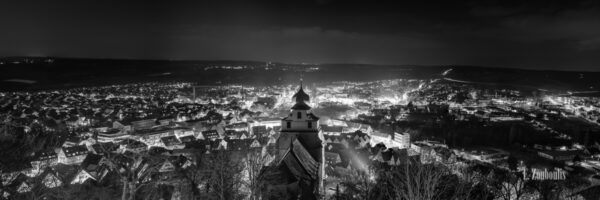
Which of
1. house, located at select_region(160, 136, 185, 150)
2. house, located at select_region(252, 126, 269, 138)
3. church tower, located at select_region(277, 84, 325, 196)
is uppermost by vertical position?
church tower, located at select_region(277, 84, 325, 196)

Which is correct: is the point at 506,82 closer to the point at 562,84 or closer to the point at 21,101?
the point at 562,84

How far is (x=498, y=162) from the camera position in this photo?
2892cm

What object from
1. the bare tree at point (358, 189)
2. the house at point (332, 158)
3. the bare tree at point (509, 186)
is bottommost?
the house at point (332, 158)

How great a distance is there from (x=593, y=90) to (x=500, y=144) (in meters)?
94.7

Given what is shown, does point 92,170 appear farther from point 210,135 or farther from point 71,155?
point 210,135

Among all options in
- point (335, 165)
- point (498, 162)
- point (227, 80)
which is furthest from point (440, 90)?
point (335, 165)

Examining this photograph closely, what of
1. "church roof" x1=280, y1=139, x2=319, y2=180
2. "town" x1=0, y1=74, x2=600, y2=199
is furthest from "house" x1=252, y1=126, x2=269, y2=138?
"church roof" x1=280, y1=139, x2=319, y2=180

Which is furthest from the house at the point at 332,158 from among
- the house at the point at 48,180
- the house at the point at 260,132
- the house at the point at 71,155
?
the house at the point at 71,155

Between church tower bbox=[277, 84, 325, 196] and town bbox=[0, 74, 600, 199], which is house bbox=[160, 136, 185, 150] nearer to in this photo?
town bbox=[0, 74, 600, 199]

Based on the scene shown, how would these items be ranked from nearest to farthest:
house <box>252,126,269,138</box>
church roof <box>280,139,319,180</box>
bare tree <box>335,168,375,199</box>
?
bare tree <box>335,168,375,199</box> < church roof <box>280,139,319,180</box> < house <box>252,126,269,138</box>

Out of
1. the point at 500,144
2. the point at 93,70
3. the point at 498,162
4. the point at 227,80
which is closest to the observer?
the point at 498,162

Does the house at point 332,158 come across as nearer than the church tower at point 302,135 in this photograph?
No

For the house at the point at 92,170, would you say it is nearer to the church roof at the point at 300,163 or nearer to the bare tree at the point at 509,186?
the church roof at the point at 300,163

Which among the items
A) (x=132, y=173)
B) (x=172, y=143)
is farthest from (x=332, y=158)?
(x=172, y=143)
